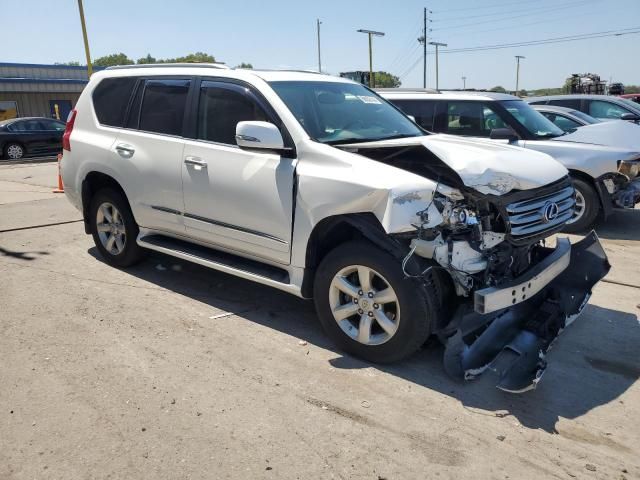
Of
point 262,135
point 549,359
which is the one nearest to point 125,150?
point 262,135

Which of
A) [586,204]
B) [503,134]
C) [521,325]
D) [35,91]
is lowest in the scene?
[521,325]

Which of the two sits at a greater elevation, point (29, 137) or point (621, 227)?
point (29, 137)

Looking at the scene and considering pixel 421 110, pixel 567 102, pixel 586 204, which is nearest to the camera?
pixel 586 204

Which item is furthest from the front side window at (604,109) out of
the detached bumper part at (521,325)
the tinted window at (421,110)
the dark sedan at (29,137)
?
the dark sedan at (29,137)

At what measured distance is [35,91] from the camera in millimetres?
34812

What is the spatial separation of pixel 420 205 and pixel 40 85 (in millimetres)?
37595

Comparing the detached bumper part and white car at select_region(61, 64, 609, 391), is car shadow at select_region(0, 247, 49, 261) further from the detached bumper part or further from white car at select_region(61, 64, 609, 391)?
the detached bumper part

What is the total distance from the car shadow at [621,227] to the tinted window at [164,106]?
5.82 m

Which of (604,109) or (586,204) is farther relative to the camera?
(604,109)

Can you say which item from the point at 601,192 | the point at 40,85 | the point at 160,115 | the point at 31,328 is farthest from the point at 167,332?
the point at 40,85

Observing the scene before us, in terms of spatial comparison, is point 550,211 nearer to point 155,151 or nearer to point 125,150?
point 155,151

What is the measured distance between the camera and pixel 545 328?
12.6 feet

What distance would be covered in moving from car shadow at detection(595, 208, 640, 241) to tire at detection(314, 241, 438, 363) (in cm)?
509

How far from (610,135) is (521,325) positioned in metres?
4.86
